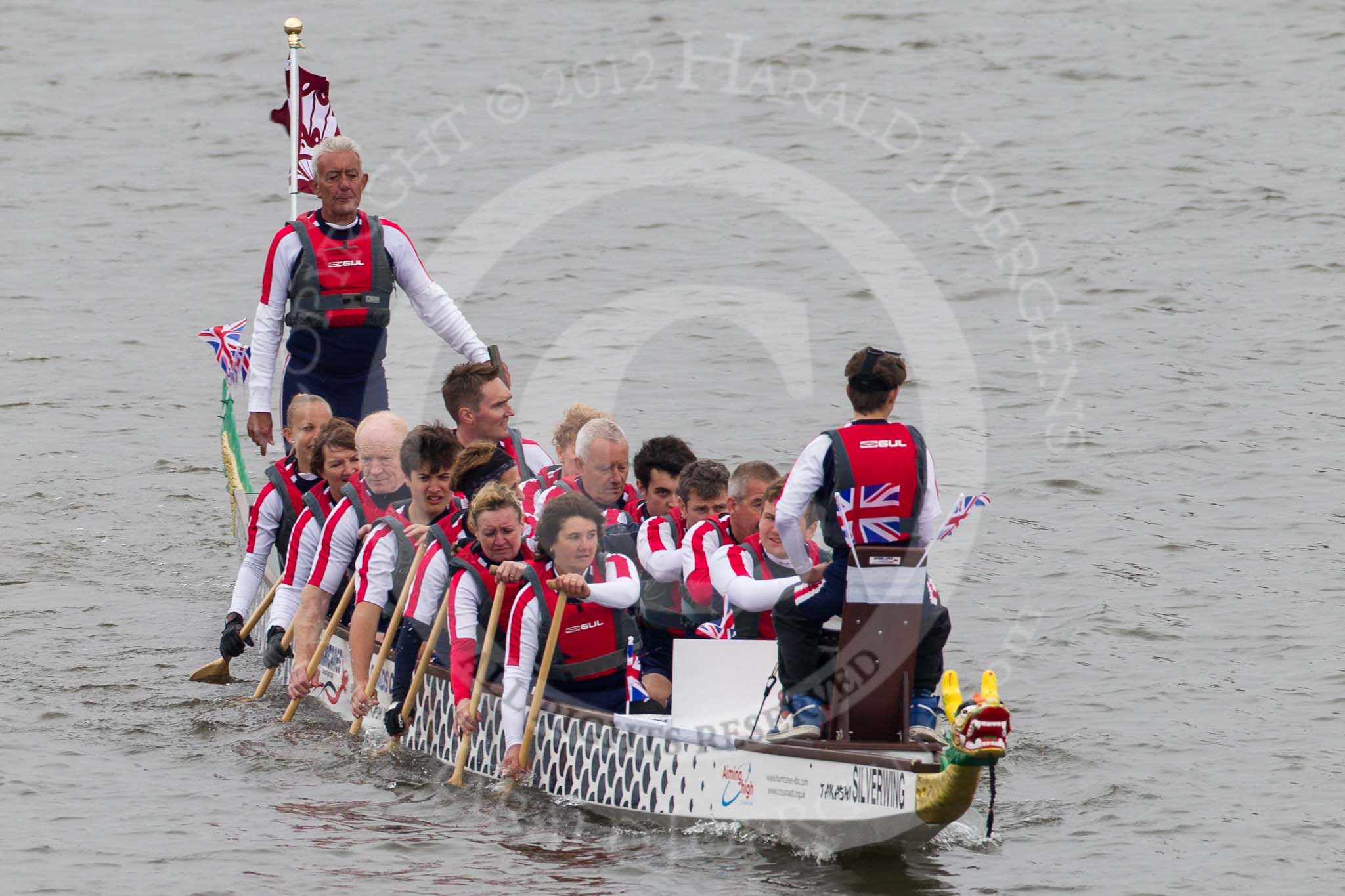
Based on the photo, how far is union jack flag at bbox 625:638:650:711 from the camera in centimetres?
923

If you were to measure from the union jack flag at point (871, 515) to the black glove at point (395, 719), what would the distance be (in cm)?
315

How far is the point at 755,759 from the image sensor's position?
8273 mm

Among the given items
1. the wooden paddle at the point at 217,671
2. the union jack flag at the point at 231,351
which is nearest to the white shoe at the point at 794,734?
the wooden paddle at the point at 217,671

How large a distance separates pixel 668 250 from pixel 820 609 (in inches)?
639

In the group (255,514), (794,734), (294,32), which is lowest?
(794,734)

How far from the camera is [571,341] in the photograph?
2119cm

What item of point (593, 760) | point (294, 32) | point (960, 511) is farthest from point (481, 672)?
point (294, 32)

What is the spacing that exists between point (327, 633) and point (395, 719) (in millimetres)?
837

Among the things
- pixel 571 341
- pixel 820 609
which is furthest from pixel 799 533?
pixel 571 341

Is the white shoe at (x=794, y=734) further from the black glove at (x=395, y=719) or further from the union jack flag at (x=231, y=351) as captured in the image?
the union jack flag at (x=231, y=351)

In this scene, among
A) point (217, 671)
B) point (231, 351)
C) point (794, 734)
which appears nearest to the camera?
point (794, 734)

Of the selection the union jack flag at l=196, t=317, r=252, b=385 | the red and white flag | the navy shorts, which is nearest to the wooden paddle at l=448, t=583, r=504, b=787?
the navy shorts

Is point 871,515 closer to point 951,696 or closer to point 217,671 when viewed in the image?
point 951,696

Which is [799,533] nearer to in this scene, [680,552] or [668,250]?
[680,552]
